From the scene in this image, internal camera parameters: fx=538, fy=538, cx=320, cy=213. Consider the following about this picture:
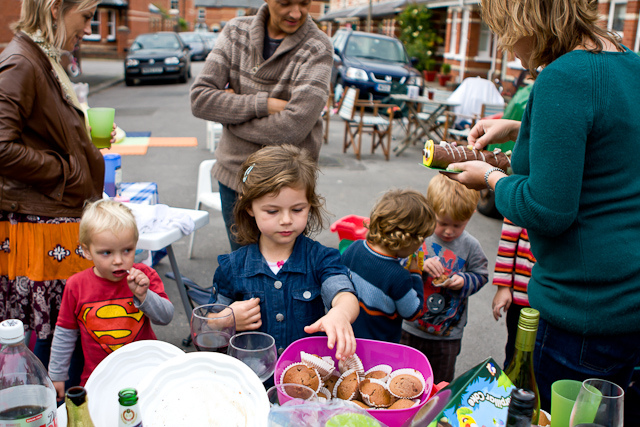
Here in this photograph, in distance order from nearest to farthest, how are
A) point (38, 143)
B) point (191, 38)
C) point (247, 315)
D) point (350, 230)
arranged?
point (247, 315)
point (38, 143)
point (350, 230)
point (191, 38)

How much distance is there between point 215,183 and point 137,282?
581 centimetres

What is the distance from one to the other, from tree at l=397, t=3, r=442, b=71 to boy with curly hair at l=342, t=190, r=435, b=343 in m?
23.7

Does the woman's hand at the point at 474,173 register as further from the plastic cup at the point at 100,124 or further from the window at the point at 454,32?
the window at the point at 454,32

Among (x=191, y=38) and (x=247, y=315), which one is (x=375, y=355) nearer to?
(x=247, y=315)

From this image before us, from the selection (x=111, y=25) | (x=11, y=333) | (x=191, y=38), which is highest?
(x=111, y=25)

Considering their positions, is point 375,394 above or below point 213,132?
above

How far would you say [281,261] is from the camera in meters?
1.97

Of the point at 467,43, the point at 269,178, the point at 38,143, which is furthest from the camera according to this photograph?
the point at 467,43

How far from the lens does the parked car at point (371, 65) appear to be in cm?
1308

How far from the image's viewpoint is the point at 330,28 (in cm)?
4400

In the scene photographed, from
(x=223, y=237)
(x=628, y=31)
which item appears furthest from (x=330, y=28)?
(x=223, y=237)

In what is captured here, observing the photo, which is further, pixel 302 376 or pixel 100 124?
pixel 100 124

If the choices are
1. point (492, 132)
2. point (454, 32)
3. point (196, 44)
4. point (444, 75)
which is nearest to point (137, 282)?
point (492, 132)

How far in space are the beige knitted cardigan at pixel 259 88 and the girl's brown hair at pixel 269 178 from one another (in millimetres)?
612
